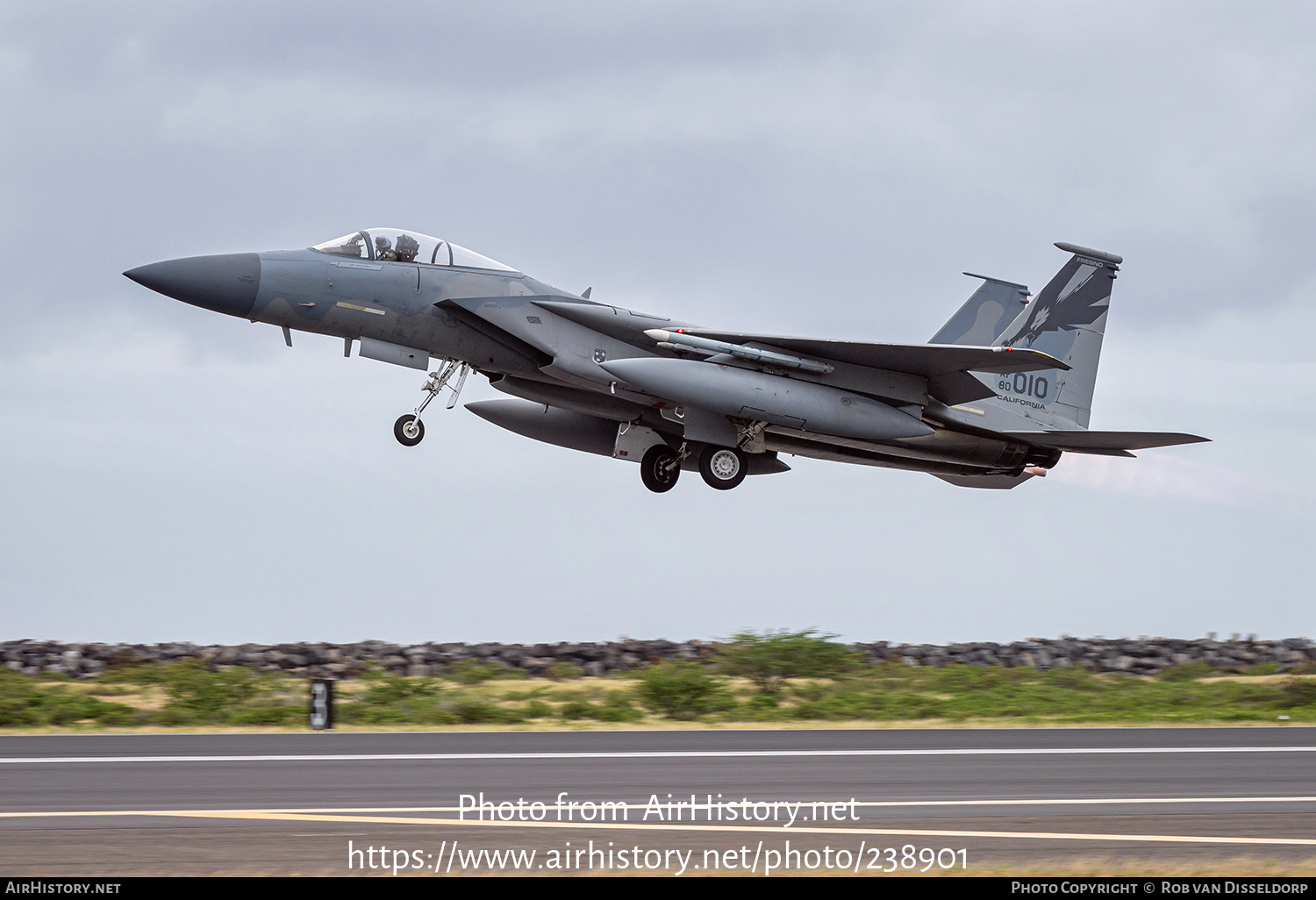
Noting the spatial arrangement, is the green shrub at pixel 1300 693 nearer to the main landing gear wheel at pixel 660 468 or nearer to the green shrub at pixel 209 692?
the main landing gear wheel at pixel 660 468

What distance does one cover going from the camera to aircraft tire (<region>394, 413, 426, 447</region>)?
16672mm

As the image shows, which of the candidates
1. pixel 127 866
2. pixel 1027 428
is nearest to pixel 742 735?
pixel 127 866

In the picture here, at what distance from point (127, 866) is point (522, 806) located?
2.67 metres

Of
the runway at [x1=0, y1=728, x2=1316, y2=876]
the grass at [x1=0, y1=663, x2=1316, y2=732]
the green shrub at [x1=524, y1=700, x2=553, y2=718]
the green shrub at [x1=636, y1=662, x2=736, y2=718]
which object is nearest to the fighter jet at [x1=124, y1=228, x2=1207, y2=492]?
the green shrub at [x1=636, y1=662, x2=736, y2=718]

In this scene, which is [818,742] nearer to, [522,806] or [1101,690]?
[522,806]

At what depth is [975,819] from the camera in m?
8.48

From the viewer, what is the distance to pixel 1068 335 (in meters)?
21.3

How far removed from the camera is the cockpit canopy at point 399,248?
17203mm

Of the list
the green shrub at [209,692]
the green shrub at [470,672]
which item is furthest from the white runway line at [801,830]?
the green shrub at [470,672]

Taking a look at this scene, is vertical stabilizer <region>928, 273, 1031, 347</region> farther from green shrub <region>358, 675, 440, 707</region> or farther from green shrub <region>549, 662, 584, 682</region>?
green shrub <region>358, 675, 440, 707</region>

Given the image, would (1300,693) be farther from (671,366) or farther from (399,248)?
(399,248)

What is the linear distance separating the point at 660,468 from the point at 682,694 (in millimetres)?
A: 4251

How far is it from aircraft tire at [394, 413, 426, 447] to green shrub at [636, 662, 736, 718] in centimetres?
464
